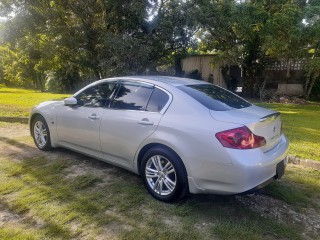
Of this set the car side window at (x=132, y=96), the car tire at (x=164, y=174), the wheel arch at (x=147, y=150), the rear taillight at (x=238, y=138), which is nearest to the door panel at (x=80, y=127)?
the car side window at (x=132, y=96)

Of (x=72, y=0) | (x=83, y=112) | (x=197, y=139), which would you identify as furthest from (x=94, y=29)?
(x=197, y=139)

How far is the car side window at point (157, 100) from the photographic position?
3702 millimetres

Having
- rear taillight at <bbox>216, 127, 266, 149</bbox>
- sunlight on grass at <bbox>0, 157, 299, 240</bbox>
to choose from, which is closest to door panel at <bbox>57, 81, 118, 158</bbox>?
sunlight on grass at <bbox>0, 157, 299, 240</bbox>

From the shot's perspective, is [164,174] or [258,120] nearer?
[258,120]

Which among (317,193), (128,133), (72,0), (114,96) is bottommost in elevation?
(317,193)

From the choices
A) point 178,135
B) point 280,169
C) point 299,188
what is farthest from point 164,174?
point 299,188

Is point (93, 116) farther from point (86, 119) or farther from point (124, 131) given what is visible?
point (124, 131)

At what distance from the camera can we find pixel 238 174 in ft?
9.78

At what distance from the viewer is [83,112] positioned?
4.54 meters

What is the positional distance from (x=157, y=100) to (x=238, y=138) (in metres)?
1.20

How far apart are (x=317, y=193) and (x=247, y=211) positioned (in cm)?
122

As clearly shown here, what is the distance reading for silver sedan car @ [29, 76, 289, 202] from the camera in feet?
10.1

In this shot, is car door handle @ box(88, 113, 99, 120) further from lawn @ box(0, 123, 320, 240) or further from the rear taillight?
the rear taillight

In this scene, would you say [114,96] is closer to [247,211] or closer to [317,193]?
[247,211]
